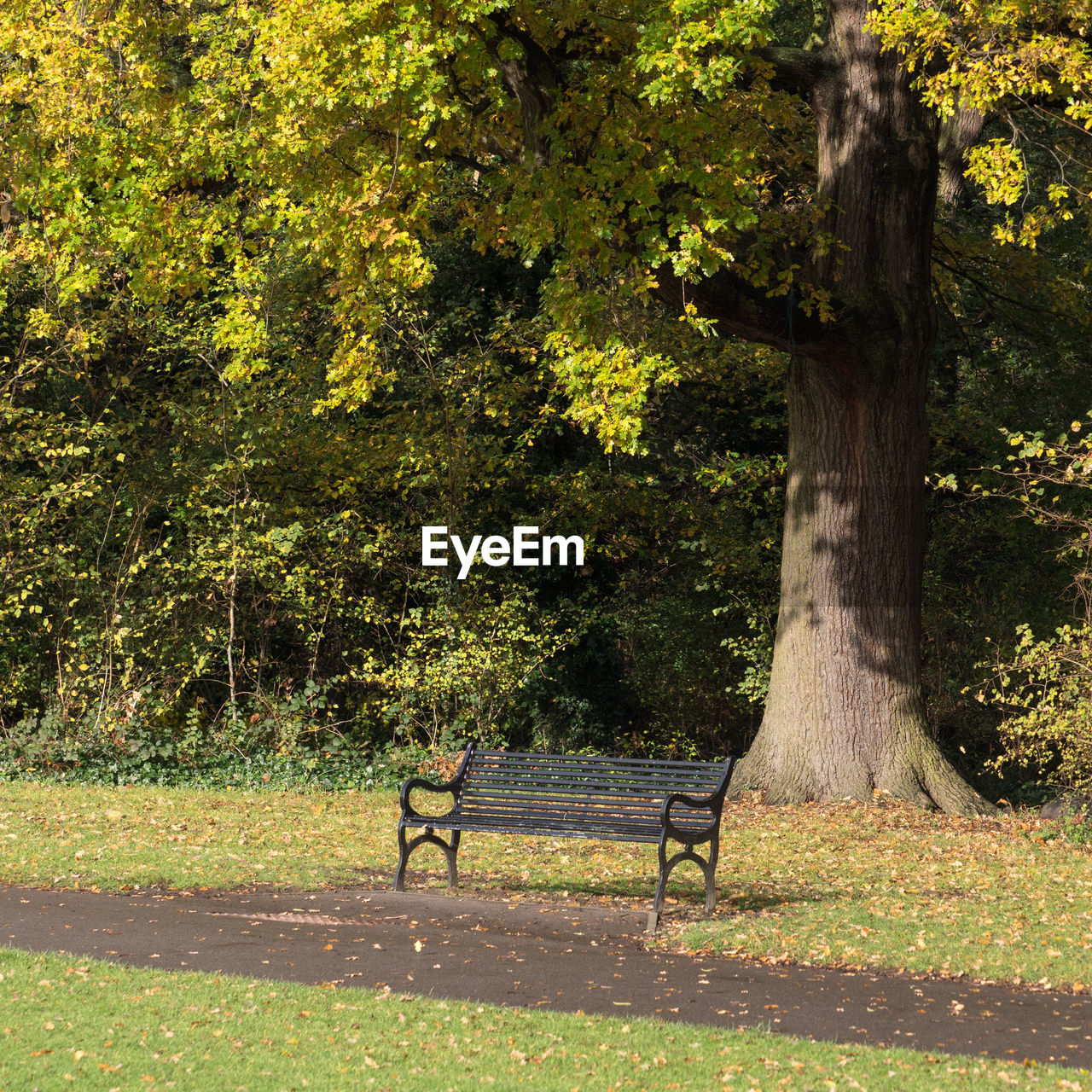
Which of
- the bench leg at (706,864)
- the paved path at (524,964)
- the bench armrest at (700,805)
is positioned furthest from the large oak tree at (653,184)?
the paved path at (524,964)

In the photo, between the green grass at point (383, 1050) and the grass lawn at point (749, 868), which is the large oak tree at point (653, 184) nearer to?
the grass lawn at point (749, 868)

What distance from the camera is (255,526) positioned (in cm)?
1467

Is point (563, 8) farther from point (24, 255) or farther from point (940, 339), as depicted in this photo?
point (940, 339)

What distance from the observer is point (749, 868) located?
8922 mm

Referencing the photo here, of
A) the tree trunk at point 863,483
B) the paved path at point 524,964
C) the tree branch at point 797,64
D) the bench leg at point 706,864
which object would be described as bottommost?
the paved path at point 524,964

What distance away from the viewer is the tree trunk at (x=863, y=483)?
11578 millimetres

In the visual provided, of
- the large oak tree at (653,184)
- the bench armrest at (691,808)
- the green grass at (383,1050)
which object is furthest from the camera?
the large oak tree at (653,184)

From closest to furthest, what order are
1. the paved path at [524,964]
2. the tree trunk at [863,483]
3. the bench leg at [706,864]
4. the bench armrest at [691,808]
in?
the paved path at [524,964]
the bench armrest at [691,808]
the bench leg at [706,864]
the tree trunk at [863,483]

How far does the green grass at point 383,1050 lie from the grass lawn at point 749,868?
62.5 inches

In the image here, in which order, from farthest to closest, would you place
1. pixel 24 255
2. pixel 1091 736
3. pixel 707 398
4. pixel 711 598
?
pixel 707 398
pixel 711 598
pixel 24 255
pixel 1091 736

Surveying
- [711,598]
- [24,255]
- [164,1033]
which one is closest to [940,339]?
[711,598]

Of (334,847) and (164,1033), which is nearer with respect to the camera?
(164,1033)

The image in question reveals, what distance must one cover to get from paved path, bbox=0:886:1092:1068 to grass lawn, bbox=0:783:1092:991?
41cm

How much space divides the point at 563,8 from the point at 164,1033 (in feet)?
27.5
